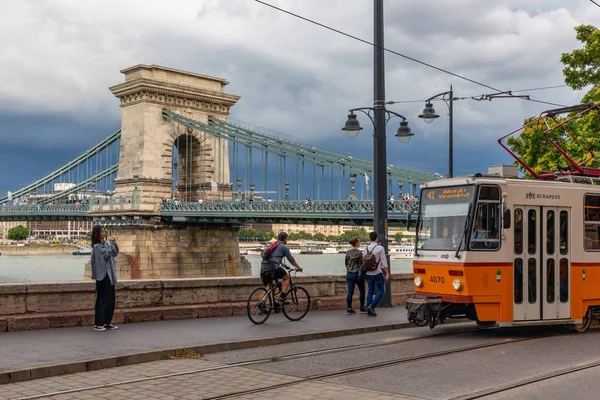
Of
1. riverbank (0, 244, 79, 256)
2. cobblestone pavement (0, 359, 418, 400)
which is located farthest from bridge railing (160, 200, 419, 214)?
riverbank (0, 244, 79, 256)

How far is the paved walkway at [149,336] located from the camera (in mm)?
9242

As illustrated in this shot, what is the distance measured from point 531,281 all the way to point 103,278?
6.43m

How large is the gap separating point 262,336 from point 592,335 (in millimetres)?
5386

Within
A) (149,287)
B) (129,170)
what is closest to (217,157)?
(129,170)

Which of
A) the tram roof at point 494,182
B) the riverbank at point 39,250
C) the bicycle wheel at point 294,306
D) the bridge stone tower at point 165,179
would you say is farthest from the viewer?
the riverbank at point 39,250

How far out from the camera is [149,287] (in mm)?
13133

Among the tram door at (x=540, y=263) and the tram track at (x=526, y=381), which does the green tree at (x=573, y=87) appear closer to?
the tram door at (x=540, y=263)

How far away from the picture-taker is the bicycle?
41.6 feet

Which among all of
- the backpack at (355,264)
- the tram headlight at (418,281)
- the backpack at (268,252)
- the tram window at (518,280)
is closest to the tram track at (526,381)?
the tram window at (518,280)

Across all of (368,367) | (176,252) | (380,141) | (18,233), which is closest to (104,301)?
(368,367)

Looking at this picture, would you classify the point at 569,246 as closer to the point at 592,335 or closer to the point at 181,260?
the point at 592,335

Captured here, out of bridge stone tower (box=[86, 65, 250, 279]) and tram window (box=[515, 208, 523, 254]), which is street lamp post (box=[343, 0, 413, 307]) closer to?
tram window (box=[515, 208, 523, 254])

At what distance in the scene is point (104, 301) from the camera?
11.6 m

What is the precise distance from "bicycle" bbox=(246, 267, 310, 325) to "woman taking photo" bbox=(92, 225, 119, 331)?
2177 mm
